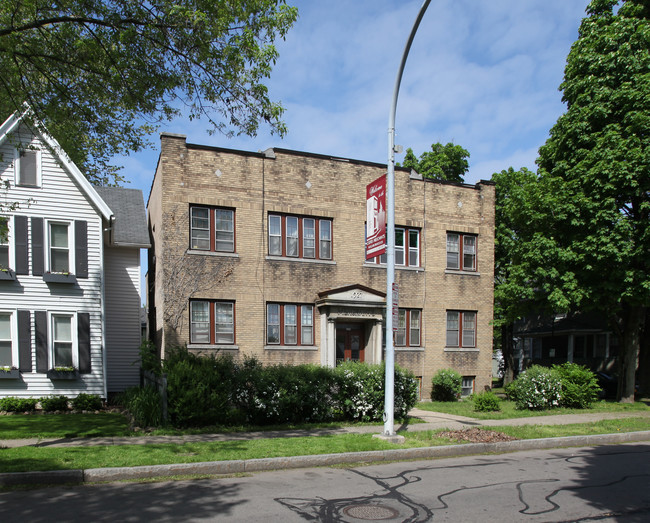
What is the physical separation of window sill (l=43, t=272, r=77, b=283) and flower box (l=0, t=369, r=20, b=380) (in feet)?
9.30

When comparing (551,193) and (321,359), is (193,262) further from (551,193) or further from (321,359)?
(551,193)

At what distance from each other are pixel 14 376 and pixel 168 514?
12406mm

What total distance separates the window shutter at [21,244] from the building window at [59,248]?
0.70m

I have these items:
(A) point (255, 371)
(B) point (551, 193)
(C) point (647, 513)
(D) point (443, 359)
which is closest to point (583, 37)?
(B) point (551, 193)

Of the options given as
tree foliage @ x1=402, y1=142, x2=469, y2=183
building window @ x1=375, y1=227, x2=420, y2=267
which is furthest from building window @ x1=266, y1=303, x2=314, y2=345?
tree foliage @ x1=402, y1=142, x2=469, y2=183

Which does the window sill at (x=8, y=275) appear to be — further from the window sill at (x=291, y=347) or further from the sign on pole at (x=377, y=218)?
the sign on pole at (x=377, y=218)

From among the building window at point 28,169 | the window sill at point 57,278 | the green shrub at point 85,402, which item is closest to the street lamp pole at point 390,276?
the green shrub at point 85,402

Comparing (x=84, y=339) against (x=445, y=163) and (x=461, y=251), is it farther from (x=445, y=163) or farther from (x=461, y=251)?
(x=445, y=163)

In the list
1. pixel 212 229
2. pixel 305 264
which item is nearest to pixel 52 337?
pixel 212 229

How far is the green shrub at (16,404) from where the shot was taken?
16.0 metres

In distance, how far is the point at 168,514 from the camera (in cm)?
645

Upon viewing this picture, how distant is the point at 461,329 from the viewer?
22297 millimetres

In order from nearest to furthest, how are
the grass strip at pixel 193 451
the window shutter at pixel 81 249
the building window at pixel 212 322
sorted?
the grass strip at pixel 193 451, the window shutter at pixel 81 249, the building window at pixel 212 322

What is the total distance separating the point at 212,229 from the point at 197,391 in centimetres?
767
